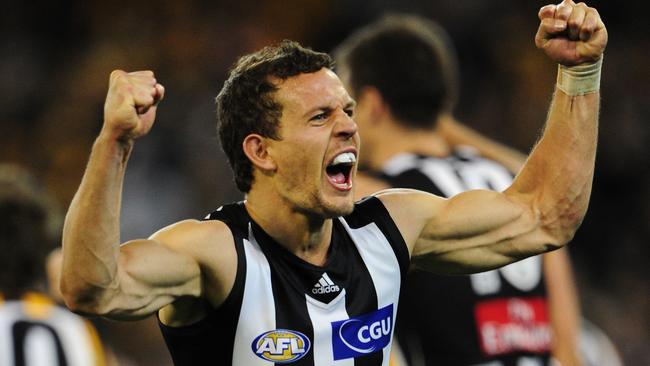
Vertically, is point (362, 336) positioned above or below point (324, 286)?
below

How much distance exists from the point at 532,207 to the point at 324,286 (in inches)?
29.7

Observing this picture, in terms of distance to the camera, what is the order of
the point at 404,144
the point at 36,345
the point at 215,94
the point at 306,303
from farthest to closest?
the point at 215,94, the point at 404,144, the point at 36,345, the point at 306,303

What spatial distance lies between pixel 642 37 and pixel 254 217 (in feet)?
28.1

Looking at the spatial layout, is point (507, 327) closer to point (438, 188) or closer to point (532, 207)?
point (438, 188)

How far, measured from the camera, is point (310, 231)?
12.0 feet

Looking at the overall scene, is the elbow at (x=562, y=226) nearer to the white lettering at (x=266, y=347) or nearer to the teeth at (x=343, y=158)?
the teeth at (x=343, y=158)

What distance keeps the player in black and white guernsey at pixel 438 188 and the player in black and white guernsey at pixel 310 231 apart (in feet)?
3.86

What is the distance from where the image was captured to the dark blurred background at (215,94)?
9812 millimetres

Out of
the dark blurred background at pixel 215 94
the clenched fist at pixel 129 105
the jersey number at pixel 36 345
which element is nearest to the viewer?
the clenched fist at pixel 129 105

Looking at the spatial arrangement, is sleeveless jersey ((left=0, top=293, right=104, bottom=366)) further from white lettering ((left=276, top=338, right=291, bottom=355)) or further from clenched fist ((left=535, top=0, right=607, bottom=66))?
clenched fist ((left=535, top=0, right=607, bottom=66))

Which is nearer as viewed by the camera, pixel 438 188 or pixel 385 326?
pixel 385 326

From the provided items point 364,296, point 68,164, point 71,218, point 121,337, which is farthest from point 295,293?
point 68,164

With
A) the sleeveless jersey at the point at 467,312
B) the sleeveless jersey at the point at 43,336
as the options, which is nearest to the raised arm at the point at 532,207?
the sleeveless jersey at the point at 467,312

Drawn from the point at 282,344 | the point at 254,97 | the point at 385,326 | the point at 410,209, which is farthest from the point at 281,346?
the point at 254,97
